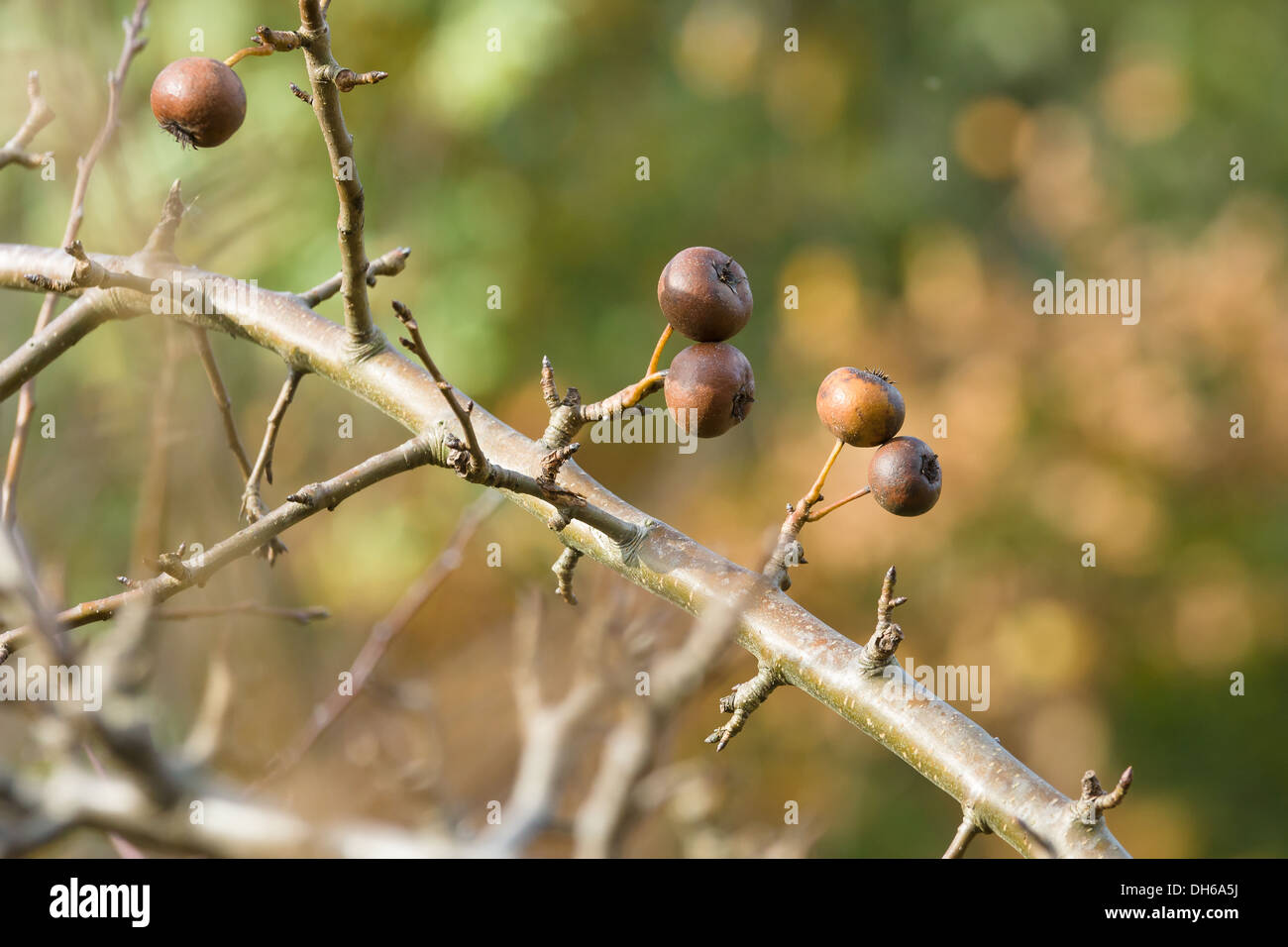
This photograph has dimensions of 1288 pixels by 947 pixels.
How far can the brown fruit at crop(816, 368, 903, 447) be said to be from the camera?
1399mm

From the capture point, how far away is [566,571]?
1.60m

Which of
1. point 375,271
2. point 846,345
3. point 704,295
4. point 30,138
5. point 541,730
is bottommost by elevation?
point 541,730

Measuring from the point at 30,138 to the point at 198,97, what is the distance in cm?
89

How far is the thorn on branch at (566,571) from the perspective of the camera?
156 cm

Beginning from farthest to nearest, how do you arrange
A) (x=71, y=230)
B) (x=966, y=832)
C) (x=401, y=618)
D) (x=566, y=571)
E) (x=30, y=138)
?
(x=401, y=618) → (x=30, y=138) → (x=71, y=230) → (x=566, y=571) → (x=966, y=832)

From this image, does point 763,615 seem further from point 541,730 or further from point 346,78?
point 346,78

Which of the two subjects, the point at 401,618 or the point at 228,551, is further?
the point at 401,618

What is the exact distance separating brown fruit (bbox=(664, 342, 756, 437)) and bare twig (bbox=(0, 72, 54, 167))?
1349mm

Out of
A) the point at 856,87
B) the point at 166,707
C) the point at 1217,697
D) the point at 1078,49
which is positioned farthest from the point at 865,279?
the point at 166,707

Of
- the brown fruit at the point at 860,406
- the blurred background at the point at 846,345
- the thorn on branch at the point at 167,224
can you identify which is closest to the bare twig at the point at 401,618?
the thorn on branch at the point at 167,224

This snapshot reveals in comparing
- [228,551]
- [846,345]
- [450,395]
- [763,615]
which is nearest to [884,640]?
[763,615]

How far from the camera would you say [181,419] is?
122 inches

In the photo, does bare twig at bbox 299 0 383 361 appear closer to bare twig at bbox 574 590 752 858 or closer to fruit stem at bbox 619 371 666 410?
fruit stem at bbox 619 371 666 410

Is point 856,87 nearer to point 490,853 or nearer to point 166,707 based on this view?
point 166,707
